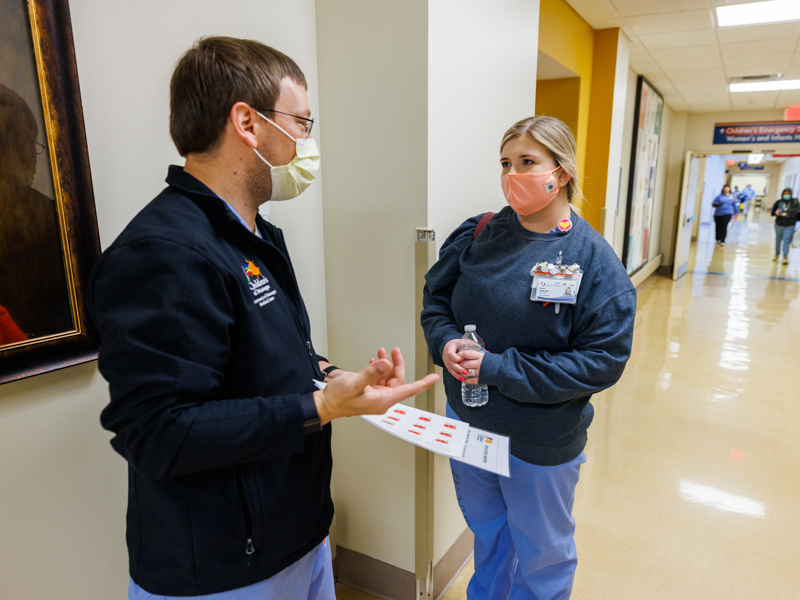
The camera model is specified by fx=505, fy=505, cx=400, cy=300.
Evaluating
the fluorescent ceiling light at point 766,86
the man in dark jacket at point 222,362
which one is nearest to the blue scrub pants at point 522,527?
the man in dark jacket at point 222,362

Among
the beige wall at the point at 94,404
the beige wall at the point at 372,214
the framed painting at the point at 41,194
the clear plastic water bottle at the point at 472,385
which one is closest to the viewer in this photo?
the framed painting at the point at 41,194

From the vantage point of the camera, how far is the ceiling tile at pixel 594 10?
4180mm

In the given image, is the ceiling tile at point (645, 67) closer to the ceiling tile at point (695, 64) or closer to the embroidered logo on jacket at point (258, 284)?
the ceiling tile at point (695, 64)

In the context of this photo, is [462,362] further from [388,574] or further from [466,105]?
[388,574]

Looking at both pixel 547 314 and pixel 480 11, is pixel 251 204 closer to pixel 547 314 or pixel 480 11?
pixel 547 314

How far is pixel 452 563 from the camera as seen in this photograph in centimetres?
216

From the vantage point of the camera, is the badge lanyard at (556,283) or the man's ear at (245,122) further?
the badge lanyard at (556,283)

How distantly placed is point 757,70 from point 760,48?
120 cm

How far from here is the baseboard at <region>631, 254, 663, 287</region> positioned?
7.65 meters

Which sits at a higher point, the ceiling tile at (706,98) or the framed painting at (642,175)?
the ceiling tile at (706,98)

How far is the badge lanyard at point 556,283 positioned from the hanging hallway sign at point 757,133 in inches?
406

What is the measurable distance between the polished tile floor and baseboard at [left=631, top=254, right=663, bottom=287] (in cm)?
200

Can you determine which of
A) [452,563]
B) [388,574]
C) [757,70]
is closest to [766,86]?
[757,70]

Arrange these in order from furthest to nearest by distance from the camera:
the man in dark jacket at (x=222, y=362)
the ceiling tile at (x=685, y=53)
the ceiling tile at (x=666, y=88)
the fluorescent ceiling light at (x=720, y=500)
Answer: the ceiling tile at (x=666, y=88)
the ceiling tile at (x=685, y=53)
the fluorescent ceiling light at (x=720, y=500)
the man in dark jacket at (x=222, y=362)
